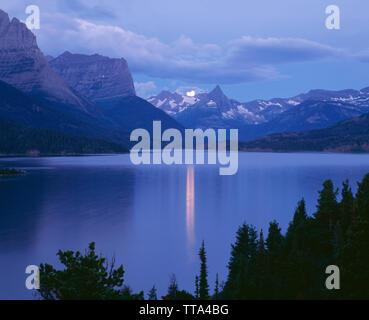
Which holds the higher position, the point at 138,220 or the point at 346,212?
the point at 346,212

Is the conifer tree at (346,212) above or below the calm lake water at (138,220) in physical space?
above

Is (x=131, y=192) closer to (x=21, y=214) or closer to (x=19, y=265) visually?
(x=21, y=214)

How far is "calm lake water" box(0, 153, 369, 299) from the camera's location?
52.8 meters

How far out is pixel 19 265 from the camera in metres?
50.7

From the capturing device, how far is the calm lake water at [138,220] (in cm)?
5277

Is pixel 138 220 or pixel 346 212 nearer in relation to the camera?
pixel 346 212

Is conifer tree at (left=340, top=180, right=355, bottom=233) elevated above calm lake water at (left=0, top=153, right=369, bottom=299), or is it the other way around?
conifer tree at (left=340, top=180, right=355, bottom=233)

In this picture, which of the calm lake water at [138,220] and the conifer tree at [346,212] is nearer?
the conifer tree at [346,212]

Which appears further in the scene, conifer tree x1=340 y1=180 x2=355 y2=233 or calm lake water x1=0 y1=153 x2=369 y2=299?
calm lake water x1=0 y1=153 x2=369 y2=299

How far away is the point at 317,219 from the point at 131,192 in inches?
3616

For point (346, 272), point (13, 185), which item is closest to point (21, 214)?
point (13, 185)

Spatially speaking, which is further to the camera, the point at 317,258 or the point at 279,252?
the point at 317,258

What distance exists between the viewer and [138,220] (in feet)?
285

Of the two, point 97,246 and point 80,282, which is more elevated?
point 80,282
